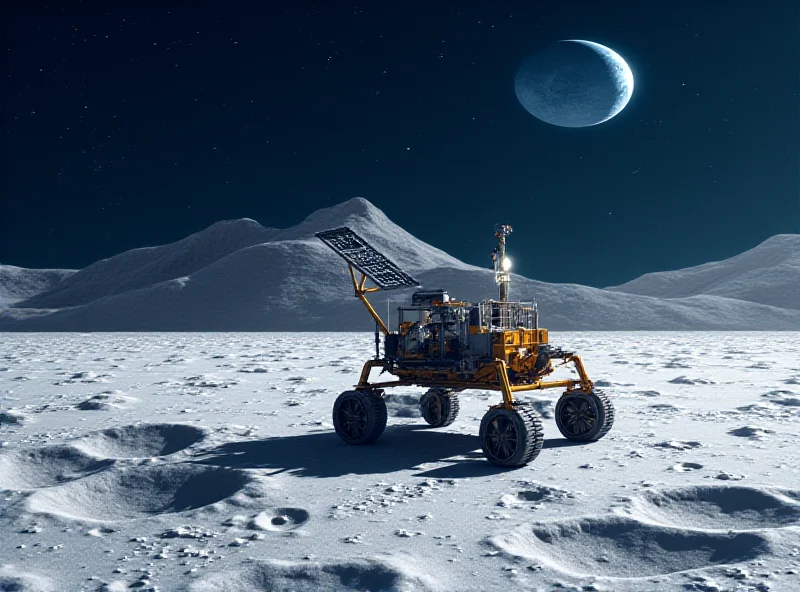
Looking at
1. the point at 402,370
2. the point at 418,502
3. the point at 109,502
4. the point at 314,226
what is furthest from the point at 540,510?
the point at 314,226

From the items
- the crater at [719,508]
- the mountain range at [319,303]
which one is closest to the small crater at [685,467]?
the crater at [719,508]

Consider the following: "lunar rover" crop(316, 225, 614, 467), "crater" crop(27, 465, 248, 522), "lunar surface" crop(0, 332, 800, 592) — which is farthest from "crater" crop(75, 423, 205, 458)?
"lunar rover" crop(316, 225, 614, 467)

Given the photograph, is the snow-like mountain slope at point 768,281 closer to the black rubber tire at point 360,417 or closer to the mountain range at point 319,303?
the mountain range at point 319,303

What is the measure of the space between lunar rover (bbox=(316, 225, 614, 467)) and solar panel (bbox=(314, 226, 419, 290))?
18mm

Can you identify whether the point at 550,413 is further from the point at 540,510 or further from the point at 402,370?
the point at 540,510

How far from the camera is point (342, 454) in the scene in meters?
10.9

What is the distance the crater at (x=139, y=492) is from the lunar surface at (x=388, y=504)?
28 millimetres

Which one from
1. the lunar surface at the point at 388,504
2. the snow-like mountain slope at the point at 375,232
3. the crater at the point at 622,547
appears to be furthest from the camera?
the snow-like mountain slope at the point at 375,232

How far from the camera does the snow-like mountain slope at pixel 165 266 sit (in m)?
186

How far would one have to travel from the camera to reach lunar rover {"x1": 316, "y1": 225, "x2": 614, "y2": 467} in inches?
421

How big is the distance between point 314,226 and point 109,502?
17116 cm

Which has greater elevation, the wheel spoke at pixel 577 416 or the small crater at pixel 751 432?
the wheel spoke at pixel 577 416

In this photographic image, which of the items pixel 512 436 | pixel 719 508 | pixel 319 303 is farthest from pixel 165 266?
pixel 719 508

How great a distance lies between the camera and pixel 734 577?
19.7 ft
